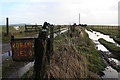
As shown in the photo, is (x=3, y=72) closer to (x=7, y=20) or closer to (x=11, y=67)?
(x=11, y=67)

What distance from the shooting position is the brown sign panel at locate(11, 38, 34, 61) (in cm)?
401

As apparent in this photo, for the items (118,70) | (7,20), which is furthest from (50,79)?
(7,20)

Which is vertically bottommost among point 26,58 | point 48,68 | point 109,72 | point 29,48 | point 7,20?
point 109,72

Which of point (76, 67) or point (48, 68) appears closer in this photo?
point (48, 68)

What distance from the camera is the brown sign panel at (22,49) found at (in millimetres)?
4012

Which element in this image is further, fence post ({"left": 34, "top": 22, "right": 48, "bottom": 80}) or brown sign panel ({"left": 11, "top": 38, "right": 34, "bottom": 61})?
brown sign panel ({"left": 11, "top": 38, "right": 34, "bottom": 61})

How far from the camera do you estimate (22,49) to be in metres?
4.09

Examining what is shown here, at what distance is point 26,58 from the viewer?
166 inches

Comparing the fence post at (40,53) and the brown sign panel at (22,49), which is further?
the brown sign panel at (22,49)

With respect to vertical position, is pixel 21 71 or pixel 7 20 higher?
pixel 7 20

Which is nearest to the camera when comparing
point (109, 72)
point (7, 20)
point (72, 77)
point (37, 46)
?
point (37, 46)

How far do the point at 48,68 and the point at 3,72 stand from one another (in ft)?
7.83

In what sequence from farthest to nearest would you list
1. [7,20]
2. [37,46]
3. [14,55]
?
[7,20], [14,55], [37,46]

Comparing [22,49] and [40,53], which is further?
[22,49]
